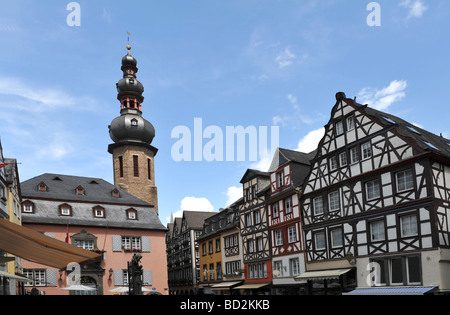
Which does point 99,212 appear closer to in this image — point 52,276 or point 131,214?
point 131,214

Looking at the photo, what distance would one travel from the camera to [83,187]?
47.2 metres

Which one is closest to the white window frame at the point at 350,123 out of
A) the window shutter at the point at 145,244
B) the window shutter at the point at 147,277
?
the window shutter at the point at 145,244

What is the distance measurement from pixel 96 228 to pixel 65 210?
10.7ft

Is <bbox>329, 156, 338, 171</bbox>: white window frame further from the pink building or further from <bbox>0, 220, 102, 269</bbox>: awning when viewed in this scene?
the pink building

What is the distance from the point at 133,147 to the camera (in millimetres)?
61062

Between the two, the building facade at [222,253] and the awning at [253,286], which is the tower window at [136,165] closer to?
the building facade at [222,253]

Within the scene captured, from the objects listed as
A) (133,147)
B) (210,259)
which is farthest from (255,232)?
(133,147)

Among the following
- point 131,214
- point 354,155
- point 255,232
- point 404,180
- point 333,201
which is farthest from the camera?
point 131,214

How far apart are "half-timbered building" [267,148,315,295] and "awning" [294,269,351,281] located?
4.16 feet

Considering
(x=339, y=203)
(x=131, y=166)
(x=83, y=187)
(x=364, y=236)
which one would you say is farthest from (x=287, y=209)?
(x=131, y=166)

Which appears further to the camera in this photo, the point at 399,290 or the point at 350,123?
the point at 350,123

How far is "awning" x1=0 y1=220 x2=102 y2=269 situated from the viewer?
12.4 meters

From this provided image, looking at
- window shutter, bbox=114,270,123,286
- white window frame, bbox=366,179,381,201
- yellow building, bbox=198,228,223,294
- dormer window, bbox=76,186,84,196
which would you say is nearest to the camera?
white window frame, bbox=366,179,381,201

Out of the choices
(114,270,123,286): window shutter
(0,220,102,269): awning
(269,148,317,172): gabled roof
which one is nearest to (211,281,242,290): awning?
(114,270,123,286): window shutter
